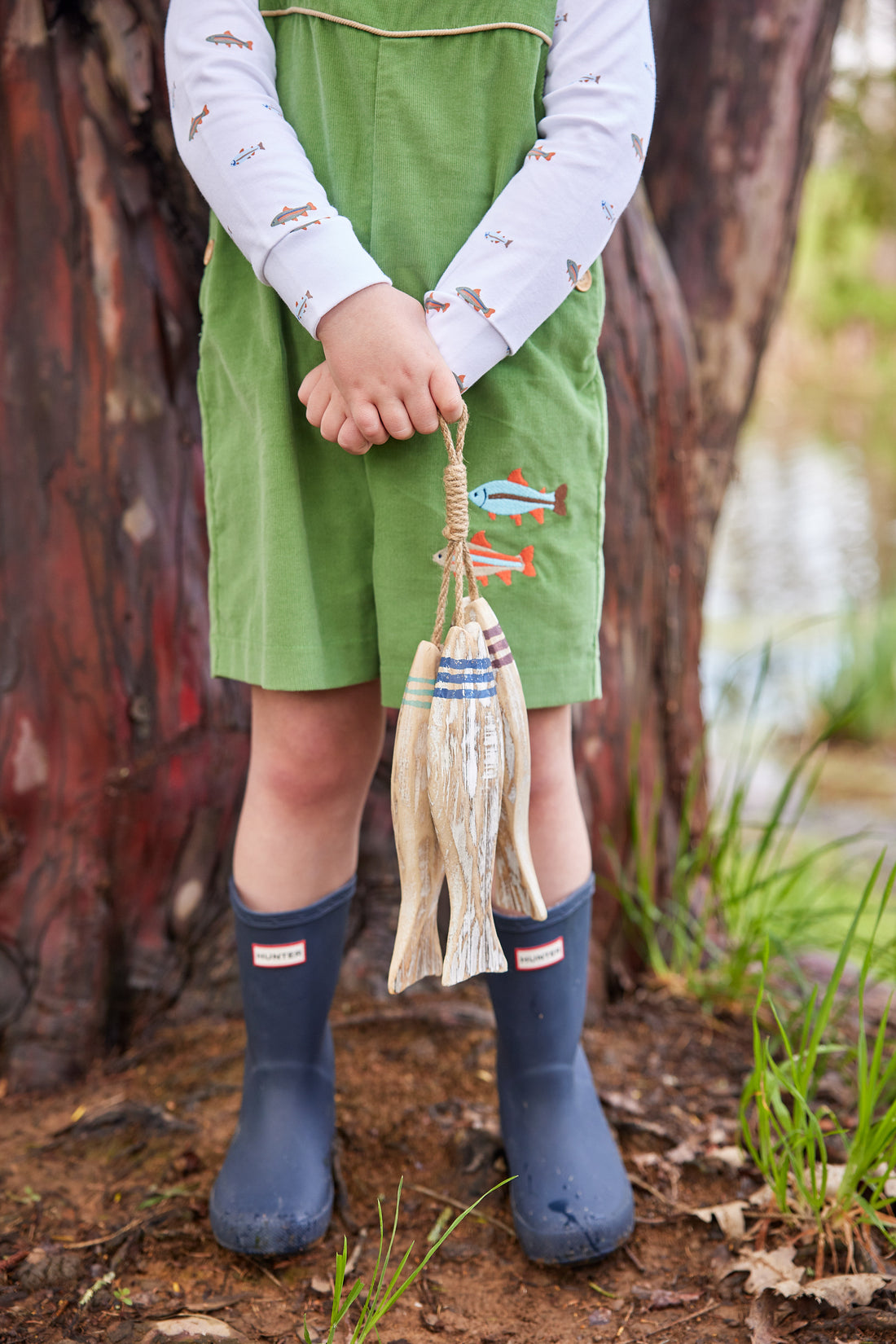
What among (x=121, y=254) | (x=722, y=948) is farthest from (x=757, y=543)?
(x=121, y=254)

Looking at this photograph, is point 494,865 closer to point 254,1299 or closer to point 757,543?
point 254,1299

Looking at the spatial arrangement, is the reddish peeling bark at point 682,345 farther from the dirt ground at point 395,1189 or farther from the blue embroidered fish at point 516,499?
the blue embroidered fish at point 516,499

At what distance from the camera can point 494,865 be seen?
1060mm

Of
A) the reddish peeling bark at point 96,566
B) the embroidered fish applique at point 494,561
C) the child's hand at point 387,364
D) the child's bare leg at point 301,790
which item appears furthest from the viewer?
the reddish peeling bark at point 96,566

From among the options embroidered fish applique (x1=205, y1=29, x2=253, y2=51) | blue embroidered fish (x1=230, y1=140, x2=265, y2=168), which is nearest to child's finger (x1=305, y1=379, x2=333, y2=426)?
blue embroidered fish (x1=230, y1=140, x2=265, y2=168)

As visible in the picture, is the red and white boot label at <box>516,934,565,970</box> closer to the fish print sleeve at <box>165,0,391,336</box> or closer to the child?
the child

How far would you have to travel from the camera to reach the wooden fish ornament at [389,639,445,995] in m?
1.00

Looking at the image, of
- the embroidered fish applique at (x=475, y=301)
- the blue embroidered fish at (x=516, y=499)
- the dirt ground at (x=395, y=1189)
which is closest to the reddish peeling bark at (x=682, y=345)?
the dirt ground at (x=395, y=1189)

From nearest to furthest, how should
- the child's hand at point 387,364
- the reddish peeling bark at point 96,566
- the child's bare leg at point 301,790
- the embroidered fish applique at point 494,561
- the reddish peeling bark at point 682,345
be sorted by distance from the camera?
the child's hand at point 387,364 → the embroidered fish applique at point 494,561 → the child's bare leg at point 301,790 → the reddish peeling bark at point 96,566 → the reddish peeling bark at point 682,345

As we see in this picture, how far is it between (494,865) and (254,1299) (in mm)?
513

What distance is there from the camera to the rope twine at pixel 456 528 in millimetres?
981

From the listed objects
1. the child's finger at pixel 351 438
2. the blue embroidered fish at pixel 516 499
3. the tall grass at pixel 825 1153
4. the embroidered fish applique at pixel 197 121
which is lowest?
the tall grass at pixel 825 1153

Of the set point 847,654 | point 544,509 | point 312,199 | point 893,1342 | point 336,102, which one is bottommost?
point 893,1342

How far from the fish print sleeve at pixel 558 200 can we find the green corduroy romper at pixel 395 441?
4cm
